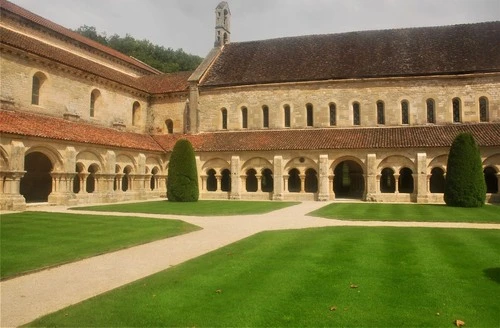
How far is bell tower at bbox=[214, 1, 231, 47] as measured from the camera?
134 ft

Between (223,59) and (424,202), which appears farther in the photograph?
(223,59)

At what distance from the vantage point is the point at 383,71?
32.1 m

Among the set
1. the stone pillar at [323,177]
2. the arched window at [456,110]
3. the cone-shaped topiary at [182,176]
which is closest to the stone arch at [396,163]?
the stone pillar at [323,177]

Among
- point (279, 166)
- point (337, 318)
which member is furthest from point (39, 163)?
point (337, 318)

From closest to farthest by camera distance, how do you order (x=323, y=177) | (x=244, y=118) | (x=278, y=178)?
(x=323, y=177) → (x=278, y=178) → (x=244, y=118)

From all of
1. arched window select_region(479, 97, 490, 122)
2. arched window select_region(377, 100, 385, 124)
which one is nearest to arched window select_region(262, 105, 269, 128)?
arched window select_region(377, 100, 385, 124)

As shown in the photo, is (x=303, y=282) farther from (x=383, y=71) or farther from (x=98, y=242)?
(x=383, y=71)

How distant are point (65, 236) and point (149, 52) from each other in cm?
6326

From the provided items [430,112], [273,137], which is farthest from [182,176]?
[430,112]

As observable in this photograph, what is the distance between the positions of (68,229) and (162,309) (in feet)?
28.6

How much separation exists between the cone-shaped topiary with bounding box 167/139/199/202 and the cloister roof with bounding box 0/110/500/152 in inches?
137

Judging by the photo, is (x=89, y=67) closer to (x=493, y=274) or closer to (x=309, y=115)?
(x=309, y=115)

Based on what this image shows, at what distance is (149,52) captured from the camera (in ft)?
232

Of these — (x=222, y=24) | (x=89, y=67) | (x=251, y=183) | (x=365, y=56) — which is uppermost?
(x=222, y=24)
